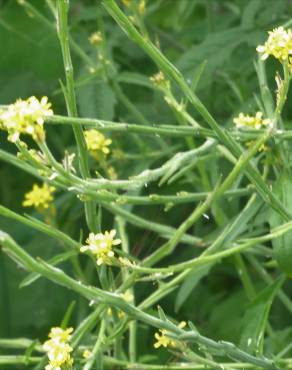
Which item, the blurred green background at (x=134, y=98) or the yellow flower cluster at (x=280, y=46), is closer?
the yellow flower cluster at (x=280, y=46)

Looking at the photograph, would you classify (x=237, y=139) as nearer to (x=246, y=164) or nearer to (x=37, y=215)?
(x=246, y=164)

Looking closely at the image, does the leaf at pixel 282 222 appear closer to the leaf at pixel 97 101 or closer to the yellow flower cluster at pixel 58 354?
the yellow flower cluster at pixel 58 354

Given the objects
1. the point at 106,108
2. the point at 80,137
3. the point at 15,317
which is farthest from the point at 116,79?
the point at 15,317

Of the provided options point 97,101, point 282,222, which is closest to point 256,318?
point 282,222

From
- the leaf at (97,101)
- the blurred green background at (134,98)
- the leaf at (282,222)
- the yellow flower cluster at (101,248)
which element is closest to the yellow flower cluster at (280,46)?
the leaf at (282,222)

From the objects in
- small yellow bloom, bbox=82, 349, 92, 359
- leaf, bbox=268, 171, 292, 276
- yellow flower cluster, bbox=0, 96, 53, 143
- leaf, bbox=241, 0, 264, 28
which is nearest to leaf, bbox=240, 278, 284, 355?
leaf, bbox=268, 171, 292, 276

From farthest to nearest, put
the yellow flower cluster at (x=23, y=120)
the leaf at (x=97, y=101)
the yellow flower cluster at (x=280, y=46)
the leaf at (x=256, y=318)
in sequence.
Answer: the leaf at (x=97, y=101) < the leaf at (x=256, y=318) < the yellow flower cluster at (x=280, y=46) < the yellow flower cluster at (x=23, y=120)

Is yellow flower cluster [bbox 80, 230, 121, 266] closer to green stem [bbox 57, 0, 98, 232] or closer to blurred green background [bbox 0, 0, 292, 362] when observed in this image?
green stem [bbox 57, 0, 98, 232]
